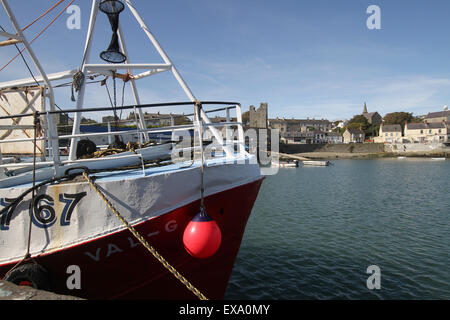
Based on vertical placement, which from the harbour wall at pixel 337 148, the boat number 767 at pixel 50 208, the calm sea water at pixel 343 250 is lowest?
the calm sea water at pixel 343 250

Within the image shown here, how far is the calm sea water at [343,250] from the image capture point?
338 inches

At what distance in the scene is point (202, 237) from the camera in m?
4.11

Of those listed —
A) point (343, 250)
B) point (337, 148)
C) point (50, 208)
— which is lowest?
point (343, 250)

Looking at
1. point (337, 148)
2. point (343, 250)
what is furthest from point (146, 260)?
point (337, 148)

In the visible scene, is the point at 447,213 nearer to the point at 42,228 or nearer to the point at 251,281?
the point at 251,281

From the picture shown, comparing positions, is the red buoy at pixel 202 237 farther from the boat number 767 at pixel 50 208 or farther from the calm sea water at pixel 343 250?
the calm sea water at pixel 343 250

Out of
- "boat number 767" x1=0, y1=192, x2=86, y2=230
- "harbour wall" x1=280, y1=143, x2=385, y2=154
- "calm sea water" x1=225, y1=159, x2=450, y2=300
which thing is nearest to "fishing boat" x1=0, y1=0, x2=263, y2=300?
"boat number 767" x1=0, y1=192, x2=86, y2=230

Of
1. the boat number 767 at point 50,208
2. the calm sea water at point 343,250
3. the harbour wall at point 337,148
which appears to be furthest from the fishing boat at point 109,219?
the harbour wall at point 337,148

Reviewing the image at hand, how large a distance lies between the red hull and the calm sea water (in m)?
3.71

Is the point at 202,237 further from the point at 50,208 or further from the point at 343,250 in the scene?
the point at 343,250

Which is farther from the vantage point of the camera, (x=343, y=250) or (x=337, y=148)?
(x=337, y=148)

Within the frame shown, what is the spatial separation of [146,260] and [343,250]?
9740 mm

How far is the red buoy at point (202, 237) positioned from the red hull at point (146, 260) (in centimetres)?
51
